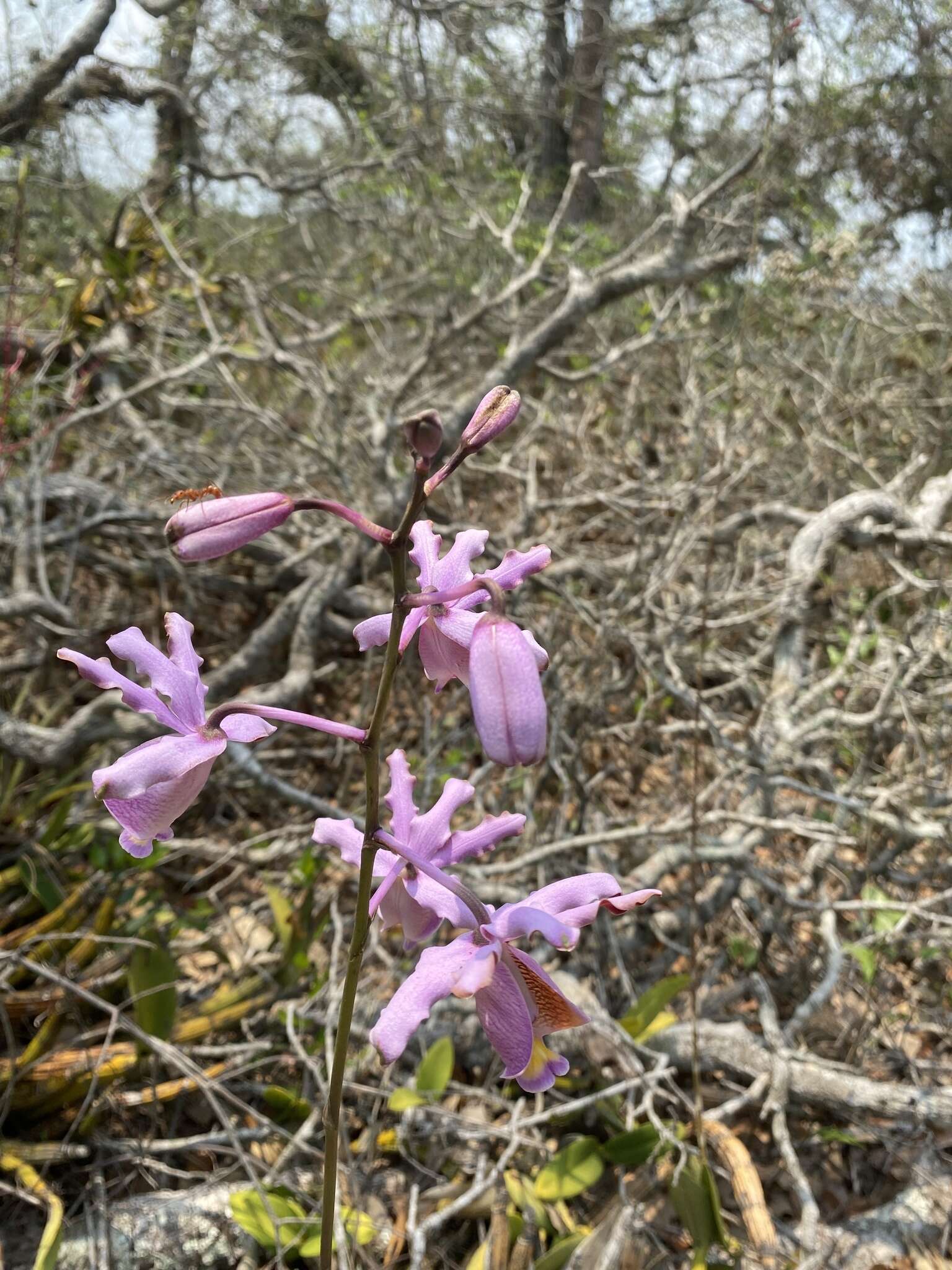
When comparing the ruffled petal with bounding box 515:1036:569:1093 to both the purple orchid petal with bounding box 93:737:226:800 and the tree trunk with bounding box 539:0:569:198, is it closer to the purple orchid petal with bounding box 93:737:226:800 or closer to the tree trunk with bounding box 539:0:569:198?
the purple orchid petal with bounding box 93:737:226:800

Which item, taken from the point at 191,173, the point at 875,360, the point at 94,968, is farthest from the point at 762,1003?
the point at 191,173

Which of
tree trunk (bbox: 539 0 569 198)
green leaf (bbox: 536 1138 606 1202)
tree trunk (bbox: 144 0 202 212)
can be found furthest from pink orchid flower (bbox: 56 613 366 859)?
tree trunk (bbox: 539 0 569 198)

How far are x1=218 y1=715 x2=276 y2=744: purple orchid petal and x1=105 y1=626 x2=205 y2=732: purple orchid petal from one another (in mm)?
22

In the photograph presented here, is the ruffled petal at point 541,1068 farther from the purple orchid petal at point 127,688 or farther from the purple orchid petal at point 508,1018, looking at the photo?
the purple orchid petal at point 127,688

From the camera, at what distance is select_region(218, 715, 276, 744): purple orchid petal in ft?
2.50

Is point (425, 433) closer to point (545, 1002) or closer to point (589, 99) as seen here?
point (545, 1002)

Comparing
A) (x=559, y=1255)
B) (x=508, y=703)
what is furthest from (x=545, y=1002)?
(x=559, y=1255)

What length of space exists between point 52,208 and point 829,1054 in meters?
5.88

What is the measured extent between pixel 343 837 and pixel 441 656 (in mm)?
215

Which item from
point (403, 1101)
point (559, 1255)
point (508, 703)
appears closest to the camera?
point (508, 703)

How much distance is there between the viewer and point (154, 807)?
0.74 metres

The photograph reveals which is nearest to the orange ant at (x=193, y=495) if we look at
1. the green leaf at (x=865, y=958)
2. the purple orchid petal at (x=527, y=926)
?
the purple orchid petal at (x=527, y=926)

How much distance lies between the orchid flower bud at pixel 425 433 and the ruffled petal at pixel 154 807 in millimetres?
334

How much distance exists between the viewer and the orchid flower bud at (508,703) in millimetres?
598
